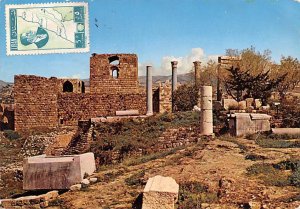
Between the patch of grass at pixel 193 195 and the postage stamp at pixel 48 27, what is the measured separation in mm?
4970

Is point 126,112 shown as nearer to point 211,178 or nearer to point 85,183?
point 85,183

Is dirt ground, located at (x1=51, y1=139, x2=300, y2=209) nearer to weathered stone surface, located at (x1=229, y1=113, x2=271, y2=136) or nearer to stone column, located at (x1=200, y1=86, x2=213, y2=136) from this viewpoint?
stone column, located at (x1=200, y1=86, x2=213, y2=136)

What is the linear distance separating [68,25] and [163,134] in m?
7.71

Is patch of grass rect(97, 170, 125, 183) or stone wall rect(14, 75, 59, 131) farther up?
stone wall rect(14, 75, 59, 131)

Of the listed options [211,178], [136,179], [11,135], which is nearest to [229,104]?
[136,179]

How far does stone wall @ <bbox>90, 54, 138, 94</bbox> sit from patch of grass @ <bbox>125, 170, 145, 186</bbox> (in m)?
14.6

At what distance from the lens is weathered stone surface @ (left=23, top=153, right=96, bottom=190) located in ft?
35.7

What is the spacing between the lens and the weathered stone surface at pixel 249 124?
52.9 feet

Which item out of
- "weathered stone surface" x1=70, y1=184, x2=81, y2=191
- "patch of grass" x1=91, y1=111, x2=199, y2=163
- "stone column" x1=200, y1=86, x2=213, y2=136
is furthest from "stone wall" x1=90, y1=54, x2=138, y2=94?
"weathered stone surface" x1=70, y1=184, x2=81, y2=191

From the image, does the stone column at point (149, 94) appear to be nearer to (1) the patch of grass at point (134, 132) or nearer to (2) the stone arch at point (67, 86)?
(1) the patch of grass at point (134, 132)

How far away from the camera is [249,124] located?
636 inches

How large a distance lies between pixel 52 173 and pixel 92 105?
13.3 m

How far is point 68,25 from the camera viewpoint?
37.7 ft

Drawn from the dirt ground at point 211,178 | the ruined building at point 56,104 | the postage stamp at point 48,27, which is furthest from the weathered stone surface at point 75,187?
the ruined building at point 56,104
